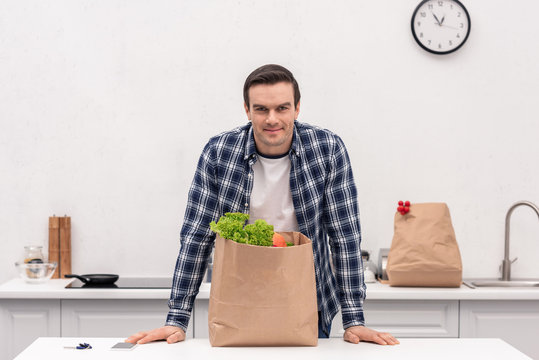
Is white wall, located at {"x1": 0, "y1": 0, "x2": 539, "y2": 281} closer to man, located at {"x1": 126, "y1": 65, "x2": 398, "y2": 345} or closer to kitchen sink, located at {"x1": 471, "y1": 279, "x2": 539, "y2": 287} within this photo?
kitchen sink, located at {"x1": 471, "y1": 279, "x2": 539, "y2": 287}

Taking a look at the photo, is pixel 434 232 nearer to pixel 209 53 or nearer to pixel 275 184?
pixel 275 184

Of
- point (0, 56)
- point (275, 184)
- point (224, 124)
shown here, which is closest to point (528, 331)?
point (275, 184)

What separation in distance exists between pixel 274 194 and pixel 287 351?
557 millimetres

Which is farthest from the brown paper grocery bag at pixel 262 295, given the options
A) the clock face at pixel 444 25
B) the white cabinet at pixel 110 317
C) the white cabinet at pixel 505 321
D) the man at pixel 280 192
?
the clock face at pixel 444 25

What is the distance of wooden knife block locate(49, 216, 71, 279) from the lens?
9.48 feet

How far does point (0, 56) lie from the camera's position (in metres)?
2.95

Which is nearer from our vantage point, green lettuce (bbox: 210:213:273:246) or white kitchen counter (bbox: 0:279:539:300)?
green lettuce (bbox: 210:213:273:246)

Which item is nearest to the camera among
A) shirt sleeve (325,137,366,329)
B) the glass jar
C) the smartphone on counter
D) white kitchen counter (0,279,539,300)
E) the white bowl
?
the smartphone on counter

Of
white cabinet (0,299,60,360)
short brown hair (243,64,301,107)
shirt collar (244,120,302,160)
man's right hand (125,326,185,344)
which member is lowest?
white cabinet (0,299,60,360)

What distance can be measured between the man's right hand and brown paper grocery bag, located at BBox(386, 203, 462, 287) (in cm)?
129

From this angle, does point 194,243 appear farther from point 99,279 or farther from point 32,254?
point 32,254

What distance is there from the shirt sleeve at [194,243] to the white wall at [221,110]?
1161mm

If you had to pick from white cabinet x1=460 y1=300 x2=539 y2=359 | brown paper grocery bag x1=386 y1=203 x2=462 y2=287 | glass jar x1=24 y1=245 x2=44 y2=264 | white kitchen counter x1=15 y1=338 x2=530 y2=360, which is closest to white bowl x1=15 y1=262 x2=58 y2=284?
glass jar x1=24 y1=245 x2=44 y2=264

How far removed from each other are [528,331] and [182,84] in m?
1.94
